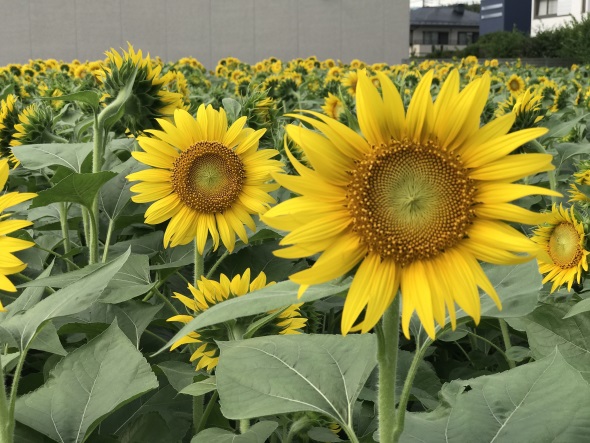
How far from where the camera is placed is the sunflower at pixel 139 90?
6.44 feet

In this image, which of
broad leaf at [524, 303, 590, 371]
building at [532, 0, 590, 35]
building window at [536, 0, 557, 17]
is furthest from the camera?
building window at [536, 0, 557, 17]

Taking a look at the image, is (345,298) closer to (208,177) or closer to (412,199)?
(412,199)

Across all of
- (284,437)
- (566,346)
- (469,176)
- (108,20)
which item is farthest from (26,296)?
(108,20)

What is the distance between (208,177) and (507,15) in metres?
54.7

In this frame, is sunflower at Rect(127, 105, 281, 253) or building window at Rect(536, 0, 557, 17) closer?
sunflower at Rect(127, 105, 281, 253)

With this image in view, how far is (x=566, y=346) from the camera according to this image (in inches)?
51.3

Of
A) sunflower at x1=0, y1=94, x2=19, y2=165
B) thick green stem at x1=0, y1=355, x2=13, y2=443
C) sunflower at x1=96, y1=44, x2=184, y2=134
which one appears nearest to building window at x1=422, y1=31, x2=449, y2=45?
sunflower at x1=0, y1=94, x2=19, y2=165

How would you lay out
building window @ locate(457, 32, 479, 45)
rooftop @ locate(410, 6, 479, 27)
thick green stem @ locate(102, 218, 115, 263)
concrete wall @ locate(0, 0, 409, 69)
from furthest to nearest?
building window @ locate(457, 32, 479, 45), rooftop @ locate(410, 6, 479, 27), concrete wall @ locate(0, 0, 409, 69), thick green stem @ locate(102, 218, 115, 263)

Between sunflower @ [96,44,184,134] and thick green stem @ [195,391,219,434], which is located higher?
sunflower @ [96,44,184,134]

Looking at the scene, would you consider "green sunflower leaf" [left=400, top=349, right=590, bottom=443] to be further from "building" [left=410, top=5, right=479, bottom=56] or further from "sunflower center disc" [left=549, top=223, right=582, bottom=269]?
"building" [left=410, top=5, right=479, bottom=56]

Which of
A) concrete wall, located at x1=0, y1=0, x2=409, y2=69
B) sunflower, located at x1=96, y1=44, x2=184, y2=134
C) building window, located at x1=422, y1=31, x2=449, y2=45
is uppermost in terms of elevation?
building window, located at x1=422, y1=31, x2=449, y2=45

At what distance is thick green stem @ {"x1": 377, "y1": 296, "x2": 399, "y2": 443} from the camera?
0.90 metres

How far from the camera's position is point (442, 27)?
217 feet

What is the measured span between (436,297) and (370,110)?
228 mm
